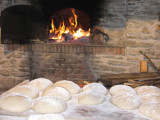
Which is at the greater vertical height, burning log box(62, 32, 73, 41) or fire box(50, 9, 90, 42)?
fire box(50, 9, 90, 42)

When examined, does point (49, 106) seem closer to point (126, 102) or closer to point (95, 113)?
point (95, 113)

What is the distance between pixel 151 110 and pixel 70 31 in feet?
10.7

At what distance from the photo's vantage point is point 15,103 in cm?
168

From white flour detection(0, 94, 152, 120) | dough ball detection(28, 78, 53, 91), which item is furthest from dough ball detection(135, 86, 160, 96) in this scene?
dough ball detection(28, 78, 53, 91)

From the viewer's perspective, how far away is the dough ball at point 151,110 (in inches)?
61.0

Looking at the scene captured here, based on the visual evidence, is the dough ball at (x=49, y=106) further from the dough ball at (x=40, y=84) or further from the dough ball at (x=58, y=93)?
the dough ball at (x=40, y=84)

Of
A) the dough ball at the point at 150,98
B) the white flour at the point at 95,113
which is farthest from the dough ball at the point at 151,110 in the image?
the dough ball at the point at 150,98

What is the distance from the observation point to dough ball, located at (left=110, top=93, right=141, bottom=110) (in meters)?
1.71

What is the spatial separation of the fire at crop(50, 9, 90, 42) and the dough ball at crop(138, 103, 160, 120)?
298cm

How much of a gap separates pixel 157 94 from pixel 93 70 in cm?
240

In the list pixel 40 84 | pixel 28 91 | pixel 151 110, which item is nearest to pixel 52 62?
pixel 40 84

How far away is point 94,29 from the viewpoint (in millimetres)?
4215

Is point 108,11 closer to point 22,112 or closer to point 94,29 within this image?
point 94,29

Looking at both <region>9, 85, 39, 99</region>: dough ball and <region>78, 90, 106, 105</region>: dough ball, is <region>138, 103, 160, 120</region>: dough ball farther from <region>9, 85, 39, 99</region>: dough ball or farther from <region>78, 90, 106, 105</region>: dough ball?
<region>9, 85, 39, 99</region>: dough ball
